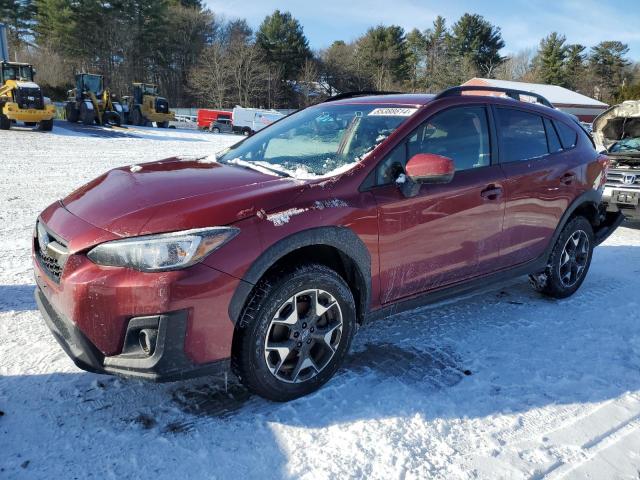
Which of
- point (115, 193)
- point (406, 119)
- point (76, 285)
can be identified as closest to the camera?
point (76, 285)

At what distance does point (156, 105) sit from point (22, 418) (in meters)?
31.5

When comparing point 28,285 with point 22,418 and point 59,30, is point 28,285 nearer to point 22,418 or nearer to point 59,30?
point 22,418

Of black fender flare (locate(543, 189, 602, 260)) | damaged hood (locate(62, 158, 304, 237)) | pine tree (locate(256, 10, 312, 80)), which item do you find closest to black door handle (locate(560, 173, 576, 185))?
black fender flare (locate(543, 189, 602, 260))

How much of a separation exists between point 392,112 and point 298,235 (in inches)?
52.0

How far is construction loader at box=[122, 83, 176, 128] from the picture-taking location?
3050 centimetres

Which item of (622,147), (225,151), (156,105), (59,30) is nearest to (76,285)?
(225,151)

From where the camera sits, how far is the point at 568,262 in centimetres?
466

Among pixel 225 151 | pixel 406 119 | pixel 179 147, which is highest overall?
pixel 406 119

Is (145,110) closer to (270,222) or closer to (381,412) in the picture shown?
(270,222)

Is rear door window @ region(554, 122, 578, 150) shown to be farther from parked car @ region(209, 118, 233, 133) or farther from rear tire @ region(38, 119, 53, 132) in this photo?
parked car @ region(209, 118, 233, 133)

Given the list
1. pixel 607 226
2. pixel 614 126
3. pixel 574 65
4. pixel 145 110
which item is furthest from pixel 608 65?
pixel 607 226

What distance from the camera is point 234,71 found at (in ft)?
177

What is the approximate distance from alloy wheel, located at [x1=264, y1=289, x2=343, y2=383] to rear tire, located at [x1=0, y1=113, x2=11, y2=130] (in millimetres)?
22759

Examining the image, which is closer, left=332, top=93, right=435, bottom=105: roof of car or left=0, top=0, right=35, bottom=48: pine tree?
left=332, top=93, right=435, bottom=105: roof of car
